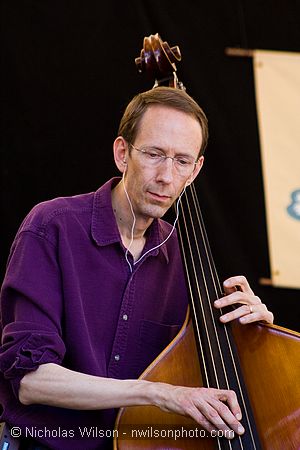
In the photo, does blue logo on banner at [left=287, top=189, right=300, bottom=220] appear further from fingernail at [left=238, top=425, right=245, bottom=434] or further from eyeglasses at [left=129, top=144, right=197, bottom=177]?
fingernail at [left=238, top=425, right=245, bottom=434]

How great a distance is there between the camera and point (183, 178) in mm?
1901

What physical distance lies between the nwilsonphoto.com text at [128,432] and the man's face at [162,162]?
591mm

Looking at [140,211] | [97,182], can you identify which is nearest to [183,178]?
[140,211]

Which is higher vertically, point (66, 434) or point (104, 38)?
point (104, 38)

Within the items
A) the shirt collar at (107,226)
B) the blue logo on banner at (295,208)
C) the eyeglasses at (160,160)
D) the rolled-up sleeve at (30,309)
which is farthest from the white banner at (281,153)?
the rolled-up sleeve at (30,309)

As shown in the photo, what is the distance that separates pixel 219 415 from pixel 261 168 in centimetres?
169

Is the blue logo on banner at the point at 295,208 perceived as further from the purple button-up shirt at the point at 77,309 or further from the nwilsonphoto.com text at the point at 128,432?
the nwilsonphoto.com text at the point at 128,432

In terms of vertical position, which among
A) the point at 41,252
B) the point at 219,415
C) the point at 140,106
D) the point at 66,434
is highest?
the point at 140,106

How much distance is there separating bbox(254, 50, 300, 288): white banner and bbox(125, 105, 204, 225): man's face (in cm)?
108

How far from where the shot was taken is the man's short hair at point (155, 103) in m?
1.94

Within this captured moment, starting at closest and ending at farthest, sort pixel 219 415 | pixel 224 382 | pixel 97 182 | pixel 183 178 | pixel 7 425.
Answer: pixel 219 415, pixel 224 382, pixel 7 425, pixel 183 178, pixel 97 182

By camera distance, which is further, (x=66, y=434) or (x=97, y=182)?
(x=97, y=182)

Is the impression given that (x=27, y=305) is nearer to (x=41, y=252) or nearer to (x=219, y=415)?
(x=41, y=252)

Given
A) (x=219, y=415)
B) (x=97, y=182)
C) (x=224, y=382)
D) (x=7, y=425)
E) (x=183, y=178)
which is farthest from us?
(x=97, y=182)
